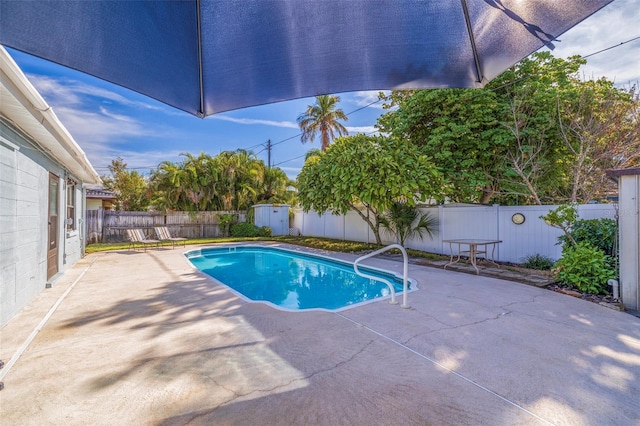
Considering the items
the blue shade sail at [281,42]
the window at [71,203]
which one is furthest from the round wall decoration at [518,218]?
the window at [71,203]

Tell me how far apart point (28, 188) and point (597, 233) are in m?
9.89

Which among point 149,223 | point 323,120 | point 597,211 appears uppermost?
point 323,120

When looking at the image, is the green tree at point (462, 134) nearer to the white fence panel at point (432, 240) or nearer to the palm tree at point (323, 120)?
the white fence panel at point (432, 240)

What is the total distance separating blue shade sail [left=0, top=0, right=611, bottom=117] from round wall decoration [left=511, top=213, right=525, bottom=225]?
7864 millimetres

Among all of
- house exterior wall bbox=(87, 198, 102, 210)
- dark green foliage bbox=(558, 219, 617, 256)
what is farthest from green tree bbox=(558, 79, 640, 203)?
house exterior wall bbox=(87, 198, 102, 210)

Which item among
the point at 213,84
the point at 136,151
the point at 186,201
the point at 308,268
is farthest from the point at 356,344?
the point at 136,151

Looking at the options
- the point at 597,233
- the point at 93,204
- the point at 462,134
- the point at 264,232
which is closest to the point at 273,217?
the point at 264,232

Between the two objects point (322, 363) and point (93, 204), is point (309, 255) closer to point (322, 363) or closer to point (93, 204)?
point (322, 363)

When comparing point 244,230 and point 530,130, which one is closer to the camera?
point 530,130

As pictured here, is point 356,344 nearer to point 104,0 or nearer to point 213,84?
point 213,84

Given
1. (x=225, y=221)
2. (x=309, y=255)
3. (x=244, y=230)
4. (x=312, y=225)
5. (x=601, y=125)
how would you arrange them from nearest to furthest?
(x=601, y=125) < (x=309, y=255) < (x=244, y=230) < (x=312, y=225) < (x=225, y=221)

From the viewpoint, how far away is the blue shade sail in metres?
1.40

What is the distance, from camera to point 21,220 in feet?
15.3

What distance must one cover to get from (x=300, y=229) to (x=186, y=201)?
6888 mm
